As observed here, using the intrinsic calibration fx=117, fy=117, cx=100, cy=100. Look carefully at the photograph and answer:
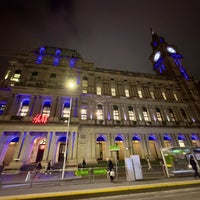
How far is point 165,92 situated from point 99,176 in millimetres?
27105

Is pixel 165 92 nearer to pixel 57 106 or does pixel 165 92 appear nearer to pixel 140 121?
pixel 140 121

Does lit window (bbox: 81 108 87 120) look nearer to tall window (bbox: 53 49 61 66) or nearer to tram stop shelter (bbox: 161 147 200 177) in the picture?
tall window (bbox: 53 49 61 66)

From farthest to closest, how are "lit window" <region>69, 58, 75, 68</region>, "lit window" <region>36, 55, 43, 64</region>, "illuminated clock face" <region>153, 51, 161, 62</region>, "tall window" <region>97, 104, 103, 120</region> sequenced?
"illuminated clock face" <region>153, 51, 161, 62</region>, "lit window" <region>69, 58, 75, 68</region>, "lit window" <region>36, 55, 43, 64</region>, "tall window" <region>97, 104, 103, 120</region>

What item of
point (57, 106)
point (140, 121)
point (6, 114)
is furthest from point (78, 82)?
point (140, 121)

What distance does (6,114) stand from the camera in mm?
18484

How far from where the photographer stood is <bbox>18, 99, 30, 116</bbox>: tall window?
65.9 feet

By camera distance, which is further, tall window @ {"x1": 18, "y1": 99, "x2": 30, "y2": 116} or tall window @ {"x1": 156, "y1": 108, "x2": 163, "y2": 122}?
tall window @ {"x1": 156, "y1": 108, "x2": 163, "y2": 122}

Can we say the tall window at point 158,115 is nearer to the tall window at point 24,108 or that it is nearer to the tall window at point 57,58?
the tall window at point 57,58

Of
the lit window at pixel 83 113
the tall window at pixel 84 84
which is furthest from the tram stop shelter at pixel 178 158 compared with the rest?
the tall window at pixel 84 84

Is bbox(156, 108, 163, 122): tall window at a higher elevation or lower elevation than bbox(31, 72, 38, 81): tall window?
lower

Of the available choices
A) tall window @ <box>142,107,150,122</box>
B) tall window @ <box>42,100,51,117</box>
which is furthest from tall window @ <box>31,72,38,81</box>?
tall window @ <box>142,107,150,122</box>

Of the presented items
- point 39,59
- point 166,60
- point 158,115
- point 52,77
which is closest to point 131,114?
point 158,115

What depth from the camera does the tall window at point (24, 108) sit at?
65.9 ft

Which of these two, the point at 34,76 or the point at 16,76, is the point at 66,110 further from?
the point at 16,76
